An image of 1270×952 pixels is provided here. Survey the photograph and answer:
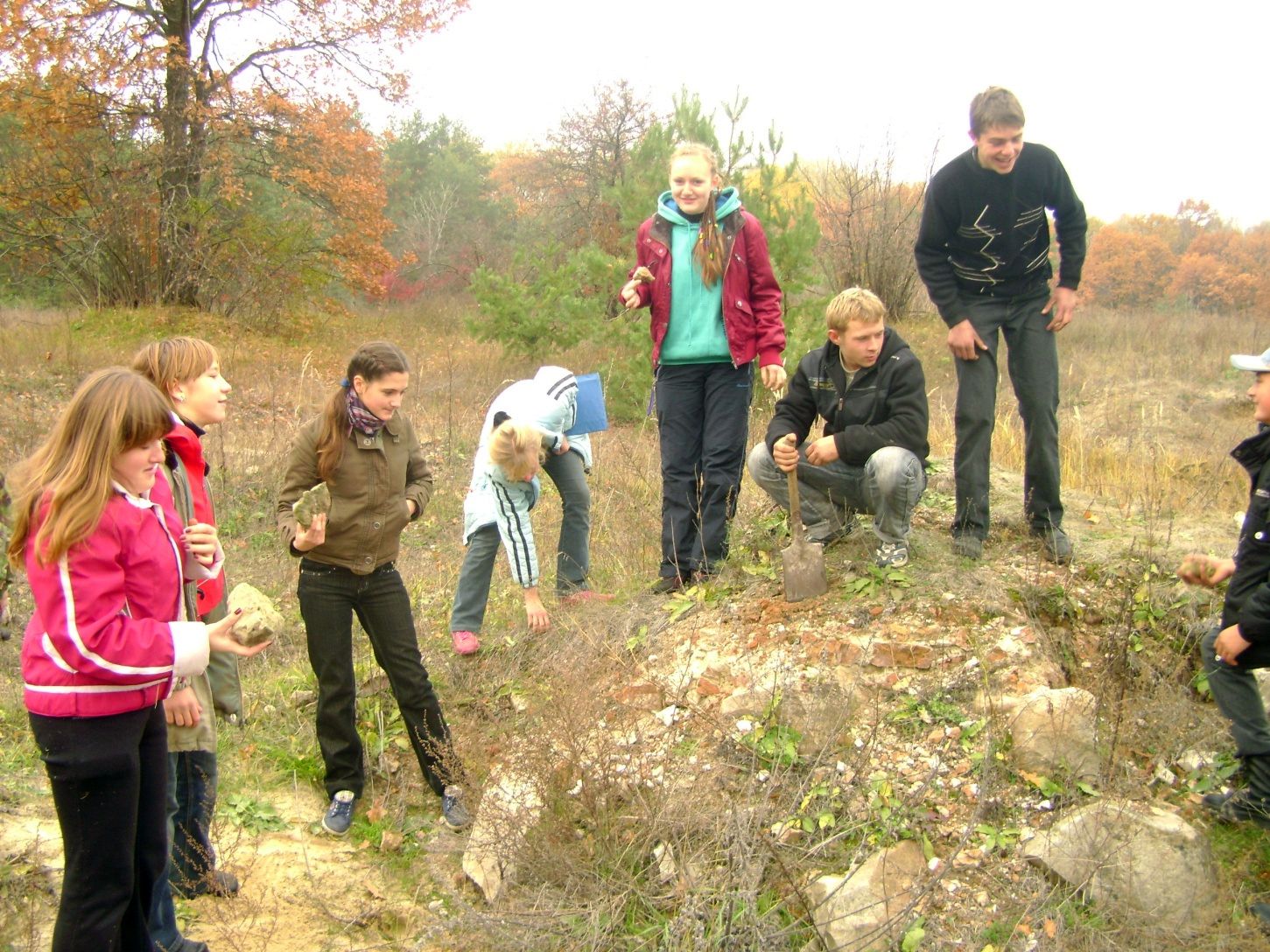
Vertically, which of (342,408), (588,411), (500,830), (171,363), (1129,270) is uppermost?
(1129,270)

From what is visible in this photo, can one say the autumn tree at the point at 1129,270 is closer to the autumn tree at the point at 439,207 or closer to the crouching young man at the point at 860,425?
the autumn tree at the point at 439,207

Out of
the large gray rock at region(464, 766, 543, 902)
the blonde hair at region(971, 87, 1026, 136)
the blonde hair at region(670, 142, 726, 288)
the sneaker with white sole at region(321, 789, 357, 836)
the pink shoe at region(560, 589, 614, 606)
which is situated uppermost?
the blonde hair at region(971, 87, 1026, 136)

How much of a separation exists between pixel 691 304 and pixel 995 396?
132 cm

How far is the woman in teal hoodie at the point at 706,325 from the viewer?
4070 millimetres

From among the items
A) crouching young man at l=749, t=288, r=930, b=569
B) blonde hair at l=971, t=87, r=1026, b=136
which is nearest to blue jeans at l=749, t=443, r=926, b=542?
crouching young man at l=749, t=288, r=930, b=569

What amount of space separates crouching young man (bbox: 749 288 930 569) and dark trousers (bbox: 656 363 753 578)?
0.15m

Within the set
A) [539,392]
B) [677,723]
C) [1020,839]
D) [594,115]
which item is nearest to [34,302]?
[594,115]

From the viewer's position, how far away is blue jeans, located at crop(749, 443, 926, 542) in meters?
3.71

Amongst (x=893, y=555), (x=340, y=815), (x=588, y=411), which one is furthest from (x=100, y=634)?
(x=893, y=555)

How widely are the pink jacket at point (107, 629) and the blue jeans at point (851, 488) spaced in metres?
2.46

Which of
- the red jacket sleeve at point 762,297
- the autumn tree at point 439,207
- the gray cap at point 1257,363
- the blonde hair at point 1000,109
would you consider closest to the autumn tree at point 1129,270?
the autumn tree at point 439,207

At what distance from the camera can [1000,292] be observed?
→ 406 cm

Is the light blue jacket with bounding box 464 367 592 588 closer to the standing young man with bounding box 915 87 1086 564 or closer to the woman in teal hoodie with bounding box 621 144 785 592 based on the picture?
the woman in teal hoodie with bounding box 621 144 785 592

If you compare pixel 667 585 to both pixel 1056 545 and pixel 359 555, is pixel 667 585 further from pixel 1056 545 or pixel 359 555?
pixel 1056 545
